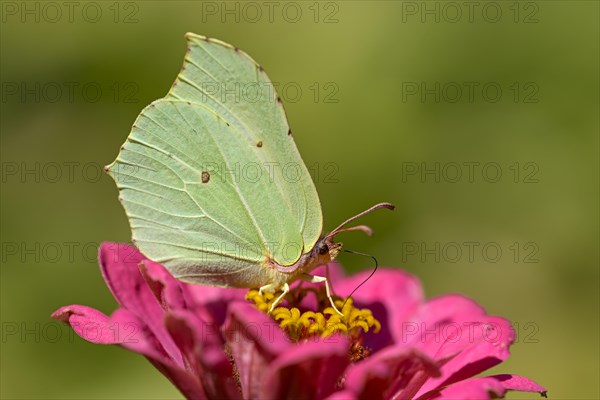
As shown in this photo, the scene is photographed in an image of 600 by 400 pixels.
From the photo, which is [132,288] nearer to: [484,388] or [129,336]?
[129,336]

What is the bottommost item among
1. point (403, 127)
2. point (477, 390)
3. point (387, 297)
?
point (387, 297)

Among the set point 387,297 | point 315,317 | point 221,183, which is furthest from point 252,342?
point 387,297

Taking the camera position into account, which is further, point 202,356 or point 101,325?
point 101,325

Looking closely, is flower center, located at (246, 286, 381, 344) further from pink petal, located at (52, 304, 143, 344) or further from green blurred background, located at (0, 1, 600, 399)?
green blurred background, located at (0, 1, 600, 399)

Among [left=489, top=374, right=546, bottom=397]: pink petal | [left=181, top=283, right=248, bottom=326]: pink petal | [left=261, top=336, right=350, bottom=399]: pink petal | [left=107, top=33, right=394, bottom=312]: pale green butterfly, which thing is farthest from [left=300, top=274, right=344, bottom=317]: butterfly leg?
[left=489, top=374, right=546, bottom=397]: pink petal

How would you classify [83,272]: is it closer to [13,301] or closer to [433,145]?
[13,301]
